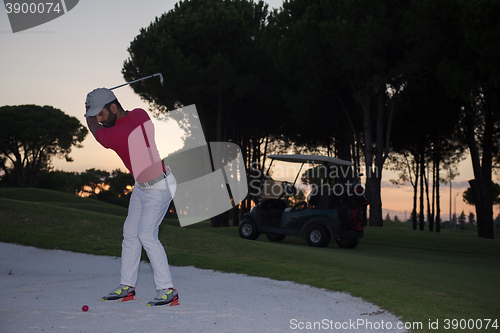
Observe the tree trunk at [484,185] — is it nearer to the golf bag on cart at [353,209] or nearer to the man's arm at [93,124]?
the golf bag on cart at [353,209]

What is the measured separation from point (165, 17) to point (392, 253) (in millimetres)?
18582

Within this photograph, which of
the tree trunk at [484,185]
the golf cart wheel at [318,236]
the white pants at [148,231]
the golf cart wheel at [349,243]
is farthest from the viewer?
the tree trunk at [484,185]

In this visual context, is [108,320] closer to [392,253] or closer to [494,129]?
[392,253]

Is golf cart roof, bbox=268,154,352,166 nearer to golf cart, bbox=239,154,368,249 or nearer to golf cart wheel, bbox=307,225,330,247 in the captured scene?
golf cart, bbox=239,154,368,249

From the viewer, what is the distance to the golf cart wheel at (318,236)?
37.0 feet

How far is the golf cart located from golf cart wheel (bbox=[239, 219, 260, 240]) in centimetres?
12

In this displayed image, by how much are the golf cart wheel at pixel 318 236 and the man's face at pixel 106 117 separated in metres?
8.40

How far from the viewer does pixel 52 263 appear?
22.4 ft

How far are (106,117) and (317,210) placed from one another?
27.8 ft

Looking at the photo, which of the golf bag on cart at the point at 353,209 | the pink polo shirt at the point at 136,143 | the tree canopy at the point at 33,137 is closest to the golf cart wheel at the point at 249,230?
the golf bag on cart at the point at 353,209

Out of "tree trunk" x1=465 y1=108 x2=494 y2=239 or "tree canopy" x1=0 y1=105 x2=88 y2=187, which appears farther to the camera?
"tree canopy" x1=0 y1=105 x2=88 y2=187

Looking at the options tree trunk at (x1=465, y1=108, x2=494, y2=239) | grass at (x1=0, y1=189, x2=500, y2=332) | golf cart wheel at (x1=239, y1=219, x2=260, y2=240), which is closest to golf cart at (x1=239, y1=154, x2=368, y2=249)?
golf cart wheel at (x1=239, y1=219, x2=260, y2=240)

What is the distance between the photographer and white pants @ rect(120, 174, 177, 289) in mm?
3852

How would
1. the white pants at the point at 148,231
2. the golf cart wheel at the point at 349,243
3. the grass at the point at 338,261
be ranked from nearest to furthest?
the white pants at the point at 148,231 → the grass at the point at 338,261 → the golf cart wheel at the point at 349,243
